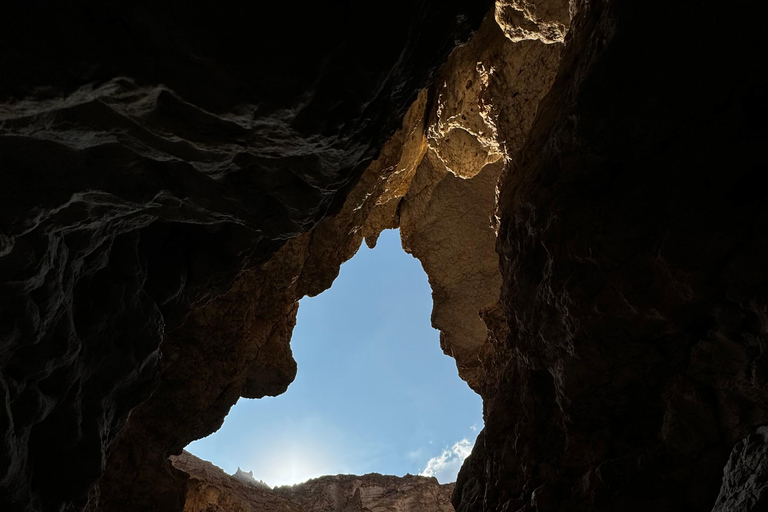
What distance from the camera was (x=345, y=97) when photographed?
4305mm

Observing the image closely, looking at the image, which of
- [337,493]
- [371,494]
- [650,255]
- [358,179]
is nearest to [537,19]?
[358,179]

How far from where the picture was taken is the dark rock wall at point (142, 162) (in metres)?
3.32

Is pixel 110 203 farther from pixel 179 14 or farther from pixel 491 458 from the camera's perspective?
pixel 491 458

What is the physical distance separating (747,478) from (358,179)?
5064 mm

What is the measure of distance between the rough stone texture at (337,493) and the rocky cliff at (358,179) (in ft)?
47.3

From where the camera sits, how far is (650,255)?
573cm

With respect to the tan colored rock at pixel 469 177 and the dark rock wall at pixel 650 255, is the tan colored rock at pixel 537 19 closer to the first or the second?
the tan colored rock at pixel 469 177

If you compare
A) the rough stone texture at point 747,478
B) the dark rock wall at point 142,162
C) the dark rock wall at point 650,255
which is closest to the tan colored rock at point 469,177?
the dark rock wall at point 650,255

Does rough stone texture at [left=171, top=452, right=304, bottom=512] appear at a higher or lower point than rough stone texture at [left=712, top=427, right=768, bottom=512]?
higher

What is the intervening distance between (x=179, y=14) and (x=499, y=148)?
9.58 m

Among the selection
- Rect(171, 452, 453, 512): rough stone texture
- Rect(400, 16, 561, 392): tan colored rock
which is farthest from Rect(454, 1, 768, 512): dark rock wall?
Rect(171, 452, 453, 512): rough stone texture

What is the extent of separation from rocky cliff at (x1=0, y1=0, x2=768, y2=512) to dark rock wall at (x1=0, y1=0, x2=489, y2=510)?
2cm

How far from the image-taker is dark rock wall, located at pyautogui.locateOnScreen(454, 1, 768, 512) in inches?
200

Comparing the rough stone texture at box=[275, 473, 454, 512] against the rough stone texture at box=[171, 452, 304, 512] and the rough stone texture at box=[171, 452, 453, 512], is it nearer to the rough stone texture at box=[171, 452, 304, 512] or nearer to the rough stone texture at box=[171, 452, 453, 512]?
the rough stone texture at box=[171, 452, 453, 512]
